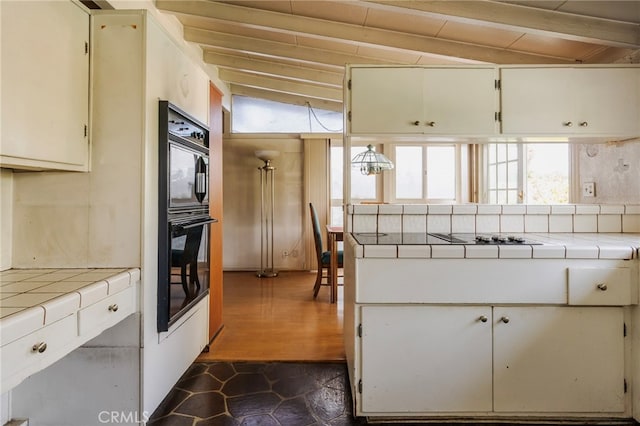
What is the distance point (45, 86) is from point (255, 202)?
388 centimetres

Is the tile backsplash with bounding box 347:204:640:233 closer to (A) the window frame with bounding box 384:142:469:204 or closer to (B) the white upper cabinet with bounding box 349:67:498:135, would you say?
(B) the white upper cabinet with bounding box 349:67:498:135

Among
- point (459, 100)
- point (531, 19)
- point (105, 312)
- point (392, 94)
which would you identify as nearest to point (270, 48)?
point (392, 94)

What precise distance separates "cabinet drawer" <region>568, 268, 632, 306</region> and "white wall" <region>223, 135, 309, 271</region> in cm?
384

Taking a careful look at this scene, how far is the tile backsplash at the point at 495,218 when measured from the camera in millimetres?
1991

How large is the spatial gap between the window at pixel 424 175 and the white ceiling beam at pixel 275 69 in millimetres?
1867

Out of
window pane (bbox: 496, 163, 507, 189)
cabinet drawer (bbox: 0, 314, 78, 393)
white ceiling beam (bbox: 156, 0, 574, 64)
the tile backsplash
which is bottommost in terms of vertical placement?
cabinet drawer (bbox: 0, 314, 78, 393)

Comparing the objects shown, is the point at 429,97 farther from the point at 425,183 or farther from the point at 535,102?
the point at 425,183

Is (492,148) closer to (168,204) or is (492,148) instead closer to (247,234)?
(247,234)

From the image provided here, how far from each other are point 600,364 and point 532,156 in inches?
95.1

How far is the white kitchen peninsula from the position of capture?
4.85 feet

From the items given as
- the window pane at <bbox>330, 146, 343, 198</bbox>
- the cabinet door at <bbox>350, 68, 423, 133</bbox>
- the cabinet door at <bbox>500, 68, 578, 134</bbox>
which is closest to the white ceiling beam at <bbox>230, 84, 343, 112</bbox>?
the window pane at <bbox>330, 146, 343, 198</bbox>

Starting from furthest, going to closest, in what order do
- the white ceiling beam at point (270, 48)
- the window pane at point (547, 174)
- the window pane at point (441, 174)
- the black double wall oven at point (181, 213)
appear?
the window pane at point (441, 174), the white ceiling beam at point (270, 48), the window pane at point (547, 174), the black double wall oven at point (181, 213)

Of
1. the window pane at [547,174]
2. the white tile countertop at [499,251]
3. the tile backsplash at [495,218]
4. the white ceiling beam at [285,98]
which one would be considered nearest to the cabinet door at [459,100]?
the tile backsplash at [495,218]

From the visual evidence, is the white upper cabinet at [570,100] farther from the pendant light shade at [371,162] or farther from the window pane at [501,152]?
the window pane at [501,152]
